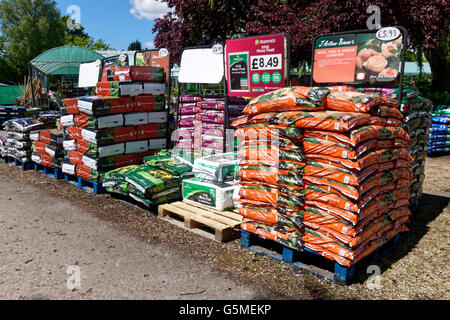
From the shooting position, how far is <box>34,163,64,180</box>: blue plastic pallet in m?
8.39

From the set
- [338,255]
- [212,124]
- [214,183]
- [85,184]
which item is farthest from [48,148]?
[338,255]

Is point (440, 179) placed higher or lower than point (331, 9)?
lower

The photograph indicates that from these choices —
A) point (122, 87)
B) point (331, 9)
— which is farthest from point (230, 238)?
point (331, 9)

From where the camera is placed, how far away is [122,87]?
7.18m

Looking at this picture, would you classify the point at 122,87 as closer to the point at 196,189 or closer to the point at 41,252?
the point at 196,189

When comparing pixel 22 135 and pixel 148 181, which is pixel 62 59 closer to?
pixel 22 135

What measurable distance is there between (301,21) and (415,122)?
7081mm

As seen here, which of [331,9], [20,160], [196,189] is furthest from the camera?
[331,9]

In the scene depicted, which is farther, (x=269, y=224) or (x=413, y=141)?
(x=413, y=141)

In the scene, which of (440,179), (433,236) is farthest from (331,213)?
(440,179)

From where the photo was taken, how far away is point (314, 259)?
4.46 meters
